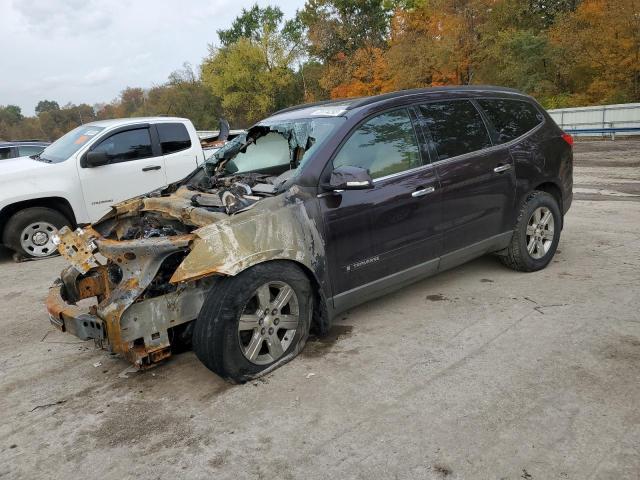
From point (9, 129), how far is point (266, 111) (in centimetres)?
3305

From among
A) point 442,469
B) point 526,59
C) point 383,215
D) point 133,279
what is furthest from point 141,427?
point 526,59

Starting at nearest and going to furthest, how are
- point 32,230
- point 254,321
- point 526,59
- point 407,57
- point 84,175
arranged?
1. point 254,321
2. point 32,230
3. point 84,175
4. point 526,59
5. point 407,57

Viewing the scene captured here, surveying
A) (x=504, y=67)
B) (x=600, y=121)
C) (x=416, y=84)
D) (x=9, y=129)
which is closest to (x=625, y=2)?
(x=600, y=121)

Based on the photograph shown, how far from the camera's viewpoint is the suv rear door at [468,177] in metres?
4.22

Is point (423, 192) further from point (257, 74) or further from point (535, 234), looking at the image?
point (257, 74)

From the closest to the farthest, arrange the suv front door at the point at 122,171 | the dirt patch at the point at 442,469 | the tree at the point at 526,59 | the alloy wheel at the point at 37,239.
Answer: the dirt patch at the point at 442,469 < the alloy wheel at the point at 37,239 < the suv front door at the point at 122,171 < the tree at the point at 526,59

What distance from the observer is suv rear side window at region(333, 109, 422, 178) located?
379 cm

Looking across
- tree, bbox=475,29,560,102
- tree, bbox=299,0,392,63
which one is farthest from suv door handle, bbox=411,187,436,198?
tree, bbox=299,0,392,63

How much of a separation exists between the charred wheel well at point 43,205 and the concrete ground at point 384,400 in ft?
8.73

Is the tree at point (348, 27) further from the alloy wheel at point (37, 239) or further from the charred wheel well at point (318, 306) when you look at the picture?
the charred wheel well at point (318, 306)

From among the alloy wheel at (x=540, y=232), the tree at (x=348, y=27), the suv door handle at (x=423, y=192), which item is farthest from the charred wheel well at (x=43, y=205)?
the tree at (x=348, y=27)

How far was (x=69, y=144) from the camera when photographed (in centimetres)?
754

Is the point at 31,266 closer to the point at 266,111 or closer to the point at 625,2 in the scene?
the point at 625,2

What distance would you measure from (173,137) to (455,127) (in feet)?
16.8
